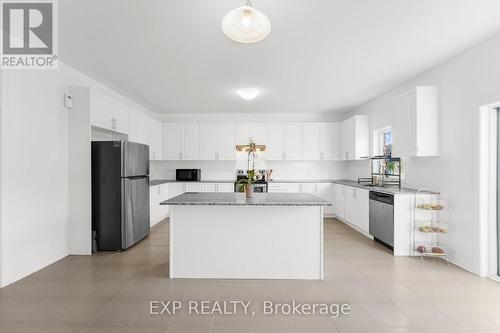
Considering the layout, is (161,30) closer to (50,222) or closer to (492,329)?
(50,222)

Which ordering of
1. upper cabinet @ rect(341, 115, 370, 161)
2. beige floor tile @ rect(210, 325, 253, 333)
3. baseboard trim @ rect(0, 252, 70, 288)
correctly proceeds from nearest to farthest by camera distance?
beige floor tile @ rect(210, 325, 253, 333) < baseboard trim @ rect(0, 252, 70, 288) < upper cabinet @ rect(341, 115, 370, 161)

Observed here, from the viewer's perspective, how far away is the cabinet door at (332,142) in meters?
7.17

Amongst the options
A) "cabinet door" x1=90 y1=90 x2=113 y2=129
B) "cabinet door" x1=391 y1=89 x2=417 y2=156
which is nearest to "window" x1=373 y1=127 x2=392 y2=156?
"cabinet door" x1=391 y1=89 x2=417 y2=156

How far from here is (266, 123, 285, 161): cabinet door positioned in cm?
718

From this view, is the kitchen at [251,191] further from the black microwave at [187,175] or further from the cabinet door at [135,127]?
the black microwave at [187,175]

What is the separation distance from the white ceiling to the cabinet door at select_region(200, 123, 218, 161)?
1917mm

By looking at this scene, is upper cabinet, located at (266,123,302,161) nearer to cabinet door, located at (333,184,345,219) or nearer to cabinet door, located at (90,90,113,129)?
cabinet door, located at (333,184,345,219)

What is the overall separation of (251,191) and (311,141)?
4.04m

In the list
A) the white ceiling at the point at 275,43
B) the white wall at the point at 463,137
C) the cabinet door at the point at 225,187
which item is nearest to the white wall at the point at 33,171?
the white ceiling at the point at 275,43

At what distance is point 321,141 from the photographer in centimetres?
718

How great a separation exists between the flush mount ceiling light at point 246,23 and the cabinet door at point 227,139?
5045 mm

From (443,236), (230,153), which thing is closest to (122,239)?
(230,153)

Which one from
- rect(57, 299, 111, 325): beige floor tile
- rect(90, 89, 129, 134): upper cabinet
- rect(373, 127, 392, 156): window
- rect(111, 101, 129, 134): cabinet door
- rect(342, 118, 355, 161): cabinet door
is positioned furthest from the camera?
rect(342, 118, 355, 161): cabinet door

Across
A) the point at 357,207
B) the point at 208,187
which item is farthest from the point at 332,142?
the point at 208,187
